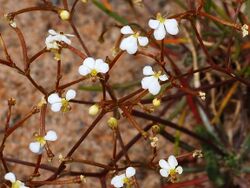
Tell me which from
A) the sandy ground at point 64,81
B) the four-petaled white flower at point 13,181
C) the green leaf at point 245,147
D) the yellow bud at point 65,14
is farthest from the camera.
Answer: the sandy ground at point 64,81

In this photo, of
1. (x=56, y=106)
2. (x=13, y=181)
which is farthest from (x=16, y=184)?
(x=56, y=106)

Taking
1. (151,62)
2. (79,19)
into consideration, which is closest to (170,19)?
(151,62)

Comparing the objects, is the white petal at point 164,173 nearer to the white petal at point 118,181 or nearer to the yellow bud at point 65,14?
the white petal at point 118,181

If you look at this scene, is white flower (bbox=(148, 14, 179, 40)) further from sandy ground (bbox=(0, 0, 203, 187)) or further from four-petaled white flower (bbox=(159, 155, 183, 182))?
sandy ground (bbox=(0, 0, 203, 187))

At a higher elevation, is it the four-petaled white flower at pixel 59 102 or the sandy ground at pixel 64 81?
the sandy ground at pixel 64 81

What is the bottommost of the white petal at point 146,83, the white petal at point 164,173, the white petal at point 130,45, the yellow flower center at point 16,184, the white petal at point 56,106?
the white petal at point 164,173

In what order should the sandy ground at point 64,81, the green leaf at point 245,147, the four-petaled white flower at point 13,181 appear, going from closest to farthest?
the four-petaled white flower at point 13,181 → the green leaf at point 245,147 → the sandy ground at point 64,81

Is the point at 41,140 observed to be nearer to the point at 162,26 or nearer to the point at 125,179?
the point at 125,179

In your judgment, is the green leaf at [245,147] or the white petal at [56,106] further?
the green leaf at [245,147]

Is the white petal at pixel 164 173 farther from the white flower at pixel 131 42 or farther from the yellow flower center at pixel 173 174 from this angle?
the white flower at pixel 131 42

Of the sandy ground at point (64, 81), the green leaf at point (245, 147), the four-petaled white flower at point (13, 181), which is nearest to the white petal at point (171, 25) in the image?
the four-petaled white flower at point (13, 181)

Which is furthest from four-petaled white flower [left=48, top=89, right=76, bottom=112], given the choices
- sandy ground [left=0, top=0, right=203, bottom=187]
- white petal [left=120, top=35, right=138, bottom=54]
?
sandy ground [left=0, top=0, right=203, bottom=187]
